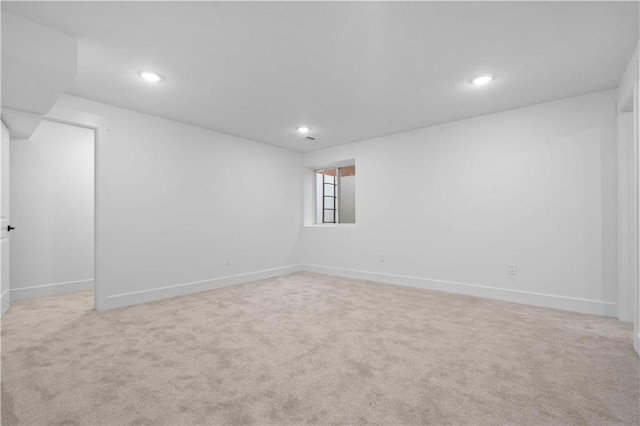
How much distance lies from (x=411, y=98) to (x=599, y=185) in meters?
2.24

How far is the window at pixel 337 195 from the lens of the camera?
6477 mm

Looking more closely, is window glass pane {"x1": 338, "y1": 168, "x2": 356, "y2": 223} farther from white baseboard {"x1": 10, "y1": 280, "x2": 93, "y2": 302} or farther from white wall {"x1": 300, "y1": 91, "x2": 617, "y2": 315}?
white baseboard {"x1": 10, "y1": 280, "x2": 93, "y2": 302}

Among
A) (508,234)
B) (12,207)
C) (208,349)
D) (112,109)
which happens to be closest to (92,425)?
(208,349)

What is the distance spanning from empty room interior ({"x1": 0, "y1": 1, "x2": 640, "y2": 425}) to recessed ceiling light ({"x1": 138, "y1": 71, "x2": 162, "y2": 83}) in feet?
0.34

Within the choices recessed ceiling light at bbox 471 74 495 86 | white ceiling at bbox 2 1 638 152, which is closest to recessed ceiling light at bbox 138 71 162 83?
white ceiling at bbox 2 1 638 152

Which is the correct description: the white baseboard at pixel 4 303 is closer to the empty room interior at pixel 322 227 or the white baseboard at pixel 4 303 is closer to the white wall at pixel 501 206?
the empty room interior at pixel 322 227

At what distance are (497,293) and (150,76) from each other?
4.64 m

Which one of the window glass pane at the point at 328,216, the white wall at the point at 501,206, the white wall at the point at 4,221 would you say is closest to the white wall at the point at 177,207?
the white wall at the point at 4,221

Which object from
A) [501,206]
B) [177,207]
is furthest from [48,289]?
[501,206]

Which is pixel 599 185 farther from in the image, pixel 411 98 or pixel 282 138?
pixel 282 138

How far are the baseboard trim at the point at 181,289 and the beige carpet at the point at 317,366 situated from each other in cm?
21

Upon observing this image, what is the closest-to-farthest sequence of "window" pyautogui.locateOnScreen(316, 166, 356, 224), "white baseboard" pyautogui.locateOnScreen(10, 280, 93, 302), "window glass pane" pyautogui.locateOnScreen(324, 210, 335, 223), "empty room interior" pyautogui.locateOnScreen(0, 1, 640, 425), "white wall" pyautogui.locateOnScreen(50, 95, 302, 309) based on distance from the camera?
1. "empty room interior" pyautogui.locateOnScreen(0, 1, 640, 425)
2. "white wall" pyautogui.locateOnScreen(50, 95, 302, 309)
3. "white baseboard" pyautogui.locateOnScreen(10, 280, 93, 302)
4. "window" pyautogui.locateOnScreen(316, 166, 356, 224)
5. "window glass pane" pyautogui.locateOnScreen(324, 210, 335, 223)

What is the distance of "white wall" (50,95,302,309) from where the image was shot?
353 centimetres

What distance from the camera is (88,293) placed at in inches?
169
